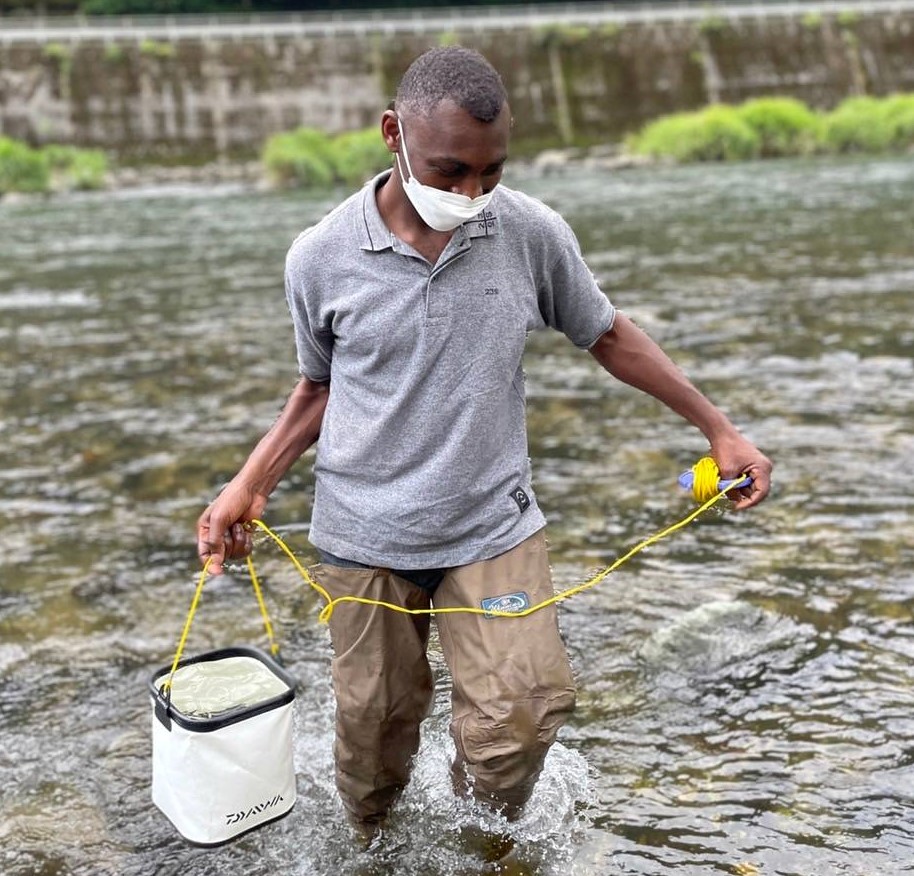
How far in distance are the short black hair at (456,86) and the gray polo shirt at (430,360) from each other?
34cm

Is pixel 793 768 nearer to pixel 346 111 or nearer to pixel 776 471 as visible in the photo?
pixel 776 471

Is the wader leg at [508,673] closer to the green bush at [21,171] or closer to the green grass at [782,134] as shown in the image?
the green grass at [782,134]

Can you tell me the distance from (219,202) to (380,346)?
2958cm

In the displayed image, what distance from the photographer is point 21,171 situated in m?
37.5

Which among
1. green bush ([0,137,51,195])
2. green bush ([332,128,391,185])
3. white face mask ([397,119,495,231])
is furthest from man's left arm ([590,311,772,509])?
green bush ([0,137,51,195])

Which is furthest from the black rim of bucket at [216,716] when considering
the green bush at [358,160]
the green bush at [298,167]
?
the green bush at [298,167]

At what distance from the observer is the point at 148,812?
433cm

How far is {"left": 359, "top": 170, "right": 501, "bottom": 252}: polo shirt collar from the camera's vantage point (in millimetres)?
3188

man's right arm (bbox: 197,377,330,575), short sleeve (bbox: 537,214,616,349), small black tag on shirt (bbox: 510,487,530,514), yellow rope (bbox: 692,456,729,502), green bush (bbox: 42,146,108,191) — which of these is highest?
green bush (bbox: 42,146,108,191)

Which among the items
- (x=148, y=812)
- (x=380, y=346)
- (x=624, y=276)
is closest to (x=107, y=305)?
(x=624, y=276)

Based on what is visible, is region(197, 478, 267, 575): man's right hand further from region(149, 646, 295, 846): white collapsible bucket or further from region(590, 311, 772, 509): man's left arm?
region(590, 311, 772, 509): man's left arm

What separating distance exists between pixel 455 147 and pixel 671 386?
3.67 ft

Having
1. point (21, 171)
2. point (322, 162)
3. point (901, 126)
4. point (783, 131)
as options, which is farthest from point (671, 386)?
point (21, 171)

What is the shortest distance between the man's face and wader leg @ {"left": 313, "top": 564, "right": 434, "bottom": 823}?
3.95 ft
